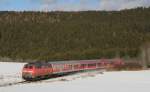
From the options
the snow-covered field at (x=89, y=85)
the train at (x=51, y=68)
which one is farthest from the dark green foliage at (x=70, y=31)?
the snow-covered field at (x=89, y=85)

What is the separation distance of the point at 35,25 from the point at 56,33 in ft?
58.4

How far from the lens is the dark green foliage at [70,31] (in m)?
146

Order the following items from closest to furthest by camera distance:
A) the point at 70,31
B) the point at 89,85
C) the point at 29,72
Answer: the point at 89,85 → the point at 29,72 → the point at 70,31

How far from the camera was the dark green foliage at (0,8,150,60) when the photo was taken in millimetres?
145500

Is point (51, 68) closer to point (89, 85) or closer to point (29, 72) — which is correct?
point (29, 72)

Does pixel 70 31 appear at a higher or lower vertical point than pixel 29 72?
higher

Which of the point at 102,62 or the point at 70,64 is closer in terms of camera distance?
the point at 70,64

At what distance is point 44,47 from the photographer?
150375 mm

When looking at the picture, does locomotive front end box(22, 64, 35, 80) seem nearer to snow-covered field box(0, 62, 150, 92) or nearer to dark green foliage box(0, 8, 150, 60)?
snow-covered field box(0, 62, 150, 92)

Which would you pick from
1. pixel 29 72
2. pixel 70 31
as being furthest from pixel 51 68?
pixel 70 31

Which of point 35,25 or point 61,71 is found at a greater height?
Answer: point 35,25

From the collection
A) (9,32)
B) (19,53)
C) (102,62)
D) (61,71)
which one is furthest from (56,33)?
(61,71)

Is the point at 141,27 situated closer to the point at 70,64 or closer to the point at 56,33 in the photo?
the point at 56,33

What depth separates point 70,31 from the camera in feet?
547
